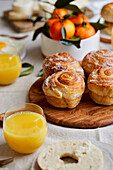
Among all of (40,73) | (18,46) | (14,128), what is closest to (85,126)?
(14,128)

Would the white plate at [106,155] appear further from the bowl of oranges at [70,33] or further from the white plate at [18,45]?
the white plate at [18,45]

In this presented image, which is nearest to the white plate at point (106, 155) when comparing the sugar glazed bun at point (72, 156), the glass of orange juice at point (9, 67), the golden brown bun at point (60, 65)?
the sugar glazed bun at point (72, 156)

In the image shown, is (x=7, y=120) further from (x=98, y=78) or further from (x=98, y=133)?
(x=98, y=78)

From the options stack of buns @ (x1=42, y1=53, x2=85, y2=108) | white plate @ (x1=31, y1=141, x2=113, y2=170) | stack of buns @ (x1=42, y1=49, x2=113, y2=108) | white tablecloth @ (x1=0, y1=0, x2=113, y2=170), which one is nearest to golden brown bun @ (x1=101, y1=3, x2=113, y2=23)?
white tablecloth @ (x1=0, y1=0, x2=113, y2=170)

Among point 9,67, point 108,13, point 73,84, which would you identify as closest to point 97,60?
point 73,84

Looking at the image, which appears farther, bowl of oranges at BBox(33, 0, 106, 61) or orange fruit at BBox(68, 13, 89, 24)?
orange fruit at BBox(68, 13, 89, 24)

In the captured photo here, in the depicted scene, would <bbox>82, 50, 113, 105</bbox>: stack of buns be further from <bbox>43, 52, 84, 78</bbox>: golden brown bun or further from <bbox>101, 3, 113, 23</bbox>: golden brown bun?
<bbox>101, 3, 113, 23</bbox>: golden brown bun

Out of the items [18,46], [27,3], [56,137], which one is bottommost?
[56,137]
